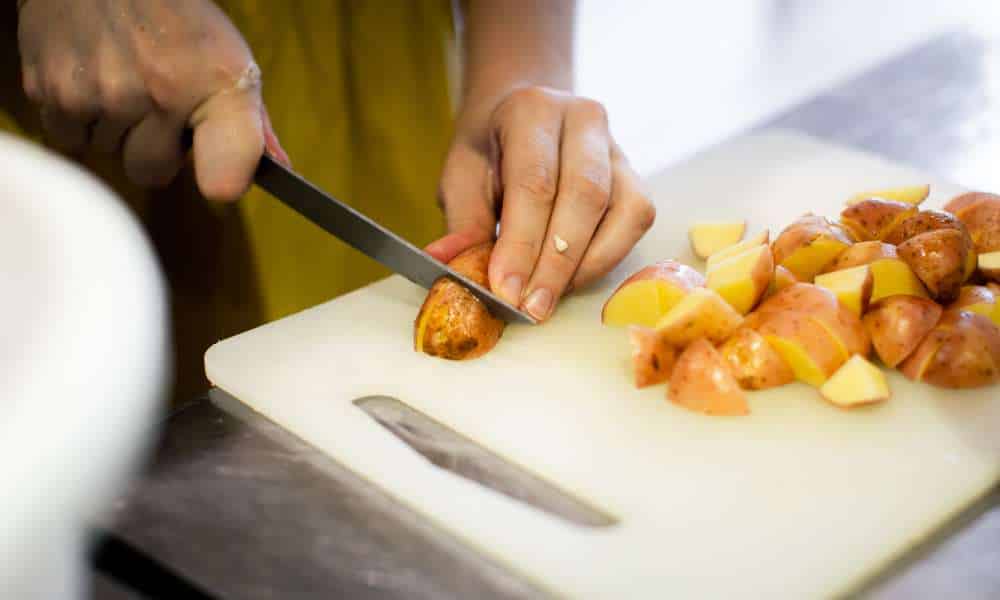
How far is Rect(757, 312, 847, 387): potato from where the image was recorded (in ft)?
4.74

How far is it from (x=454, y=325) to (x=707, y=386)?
34 centimetres

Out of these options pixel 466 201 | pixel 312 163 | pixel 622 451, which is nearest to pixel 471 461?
pixel 622 451

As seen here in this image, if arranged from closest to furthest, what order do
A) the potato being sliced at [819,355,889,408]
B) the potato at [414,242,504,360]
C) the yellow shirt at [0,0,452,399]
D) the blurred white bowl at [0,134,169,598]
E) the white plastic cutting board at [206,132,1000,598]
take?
the blurred white bowl at [0,134,169,598]
the white plastic cutting board at [206,132,1000,598]
the potato being sliced at [819,355,889,408]
the potato at [414,242,504,360]
the yellow shirt at [0,0,452,399]

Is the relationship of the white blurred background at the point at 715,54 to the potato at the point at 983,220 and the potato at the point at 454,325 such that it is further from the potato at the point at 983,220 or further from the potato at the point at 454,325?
the potato at the point at 454,325

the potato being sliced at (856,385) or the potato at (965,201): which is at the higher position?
the potato at (965,201)

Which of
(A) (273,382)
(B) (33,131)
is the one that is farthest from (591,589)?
(B) (33,131)

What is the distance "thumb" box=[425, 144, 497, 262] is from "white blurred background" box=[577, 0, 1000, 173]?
73.0 inches

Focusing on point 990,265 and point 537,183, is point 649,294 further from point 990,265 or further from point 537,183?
point 990,265

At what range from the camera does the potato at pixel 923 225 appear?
5.41 feet

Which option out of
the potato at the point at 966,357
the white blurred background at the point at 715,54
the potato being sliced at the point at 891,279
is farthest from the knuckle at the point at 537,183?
the white blurred background at the point at 715,54

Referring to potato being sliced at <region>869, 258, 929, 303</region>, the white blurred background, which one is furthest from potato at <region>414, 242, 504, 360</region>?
the white blurred background

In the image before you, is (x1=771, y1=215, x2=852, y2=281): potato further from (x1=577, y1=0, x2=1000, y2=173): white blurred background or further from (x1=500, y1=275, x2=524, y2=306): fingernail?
(x1=577, y1=0, x2=1000, y2=173): white blurred background

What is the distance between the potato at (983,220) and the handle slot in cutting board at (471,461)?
0.77 m

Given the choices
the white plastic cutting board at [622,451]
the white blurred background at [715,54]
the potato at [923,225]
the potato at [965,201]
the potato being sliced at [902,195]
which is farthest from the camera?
the white blurred background at [715,54]
